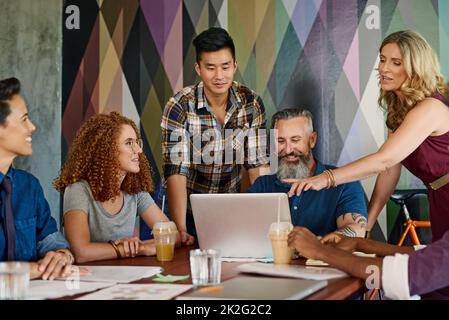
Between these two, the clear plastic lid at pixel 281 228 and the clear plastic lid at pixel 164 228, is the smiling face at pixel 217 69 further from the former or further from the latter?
the clear plastic lid at pixel 281 228

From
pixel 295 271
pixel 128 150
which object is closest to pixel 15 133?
pixel 128 150

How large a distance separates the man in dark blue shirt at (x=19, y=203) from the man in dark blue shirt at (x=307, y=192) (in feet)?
3.51

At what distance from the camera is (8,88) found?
82.4 inches

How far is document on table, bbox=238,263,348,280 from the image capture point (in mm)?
1710

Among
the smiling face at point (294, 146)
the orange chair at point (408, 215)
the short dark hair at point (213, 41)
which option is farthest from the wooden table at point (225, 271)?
the orange chair at point (408, 215)

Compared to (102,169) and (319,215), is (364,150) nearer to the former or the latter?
(319,215)

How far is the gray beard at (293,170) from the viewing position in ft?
9.39

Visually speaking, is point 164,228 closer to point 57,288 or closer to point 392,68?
point 57,288

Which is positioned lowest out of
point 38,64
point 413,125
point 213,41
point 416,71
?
point 413,125

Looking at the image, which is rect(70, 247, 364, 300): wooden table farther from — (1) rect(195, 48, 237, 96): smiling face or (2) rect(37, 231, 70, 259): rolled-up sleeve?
(1) rect(195, 48, 237, 96): smiling face

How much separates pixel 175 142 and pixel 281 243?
1357mm

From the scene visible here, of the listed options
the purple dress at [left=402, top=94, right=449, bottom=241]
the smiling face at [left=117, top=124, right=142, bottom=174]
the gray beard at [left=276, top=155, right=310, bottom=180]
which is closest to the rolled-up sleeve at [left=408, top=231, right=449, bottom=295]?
the purple dress at [left=402, top=94, right=449, bottom=241]

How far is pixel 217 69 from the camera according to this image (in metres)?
3.16
